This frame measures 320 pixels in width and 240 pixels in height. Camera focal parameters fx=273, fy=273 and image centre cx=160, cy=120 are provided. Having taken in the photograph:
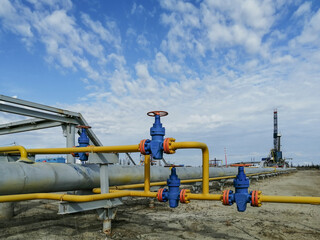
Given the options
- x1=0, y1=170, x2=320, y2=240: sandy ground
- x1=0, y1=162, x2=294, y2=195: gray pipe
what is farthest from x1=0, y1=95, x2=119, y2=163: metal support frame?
x1=0, y1=162, x2=294, y2=195: gray pipe

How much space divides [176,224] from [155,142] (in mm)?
2595

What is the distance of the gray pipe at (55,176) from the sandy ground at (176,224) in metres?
0.84

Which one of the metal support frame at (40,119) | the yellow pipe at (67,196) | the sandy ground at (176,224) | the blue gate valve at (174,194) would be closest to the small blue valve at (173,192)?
the blue gate valve at (174,194)

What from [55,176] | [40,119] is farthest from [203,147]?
[40,119]

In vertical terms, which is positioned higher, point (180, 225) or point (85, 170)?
point (85, 170)

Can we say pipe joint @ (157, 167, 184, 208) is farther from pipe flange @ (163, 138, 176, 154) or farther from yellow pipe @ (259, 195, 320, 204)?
yellow pipe @ (259, 195, 320, 204)

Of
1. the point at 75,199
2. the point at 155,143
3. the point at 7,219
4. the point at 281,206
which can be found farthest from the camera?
the point at 281,206

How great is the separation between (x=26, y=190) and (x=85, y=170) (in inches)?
42.4

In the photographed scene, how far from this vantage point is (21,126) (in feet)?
37.5

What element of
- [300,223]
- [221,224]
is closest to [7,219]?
[221,224]

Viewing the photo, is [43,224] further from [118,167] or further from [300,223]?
[300,223]

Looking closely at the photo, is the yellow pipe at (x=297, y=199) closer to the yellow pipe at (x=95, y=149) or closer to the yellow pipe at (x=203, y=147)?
the yellow pipe at (x=203, y=147)

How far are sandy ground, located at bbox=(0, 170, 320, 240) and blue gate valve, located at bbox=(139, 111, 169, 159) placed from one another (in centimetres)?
181

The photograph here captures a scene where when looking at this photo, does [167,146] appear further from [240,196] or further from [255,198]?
[255,198]
